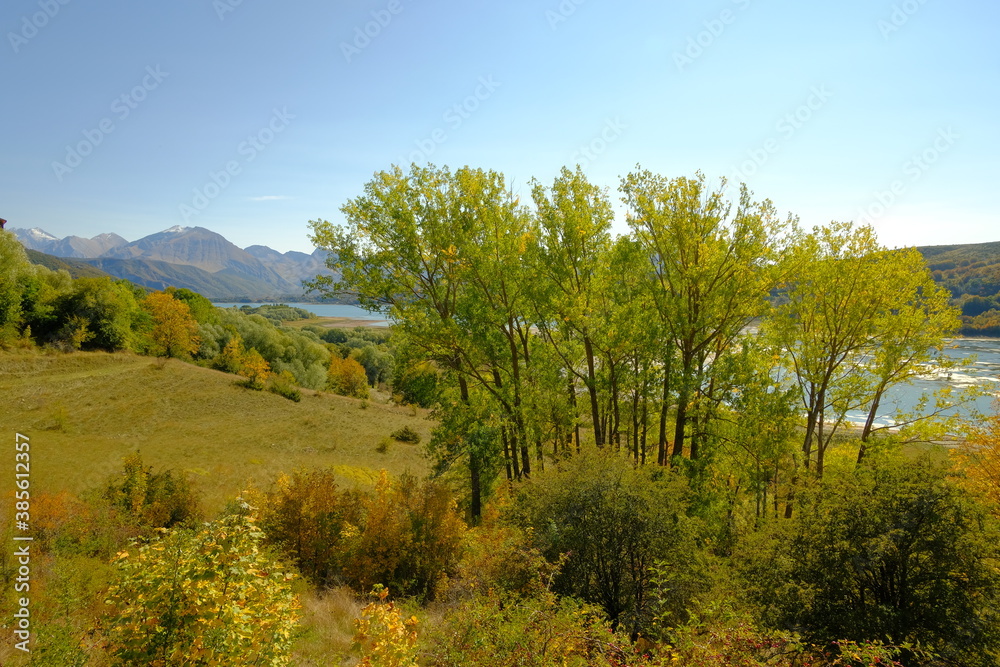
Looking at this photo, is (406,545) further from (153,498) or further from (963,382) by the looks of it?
(963,382)

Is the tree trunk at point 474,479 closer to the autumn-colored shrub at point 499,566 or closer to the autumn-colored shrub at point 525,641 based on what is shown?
the autumn-colored shrub at point 499,566

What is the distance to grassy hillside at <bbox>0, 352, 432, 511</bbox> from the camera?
22.7 m

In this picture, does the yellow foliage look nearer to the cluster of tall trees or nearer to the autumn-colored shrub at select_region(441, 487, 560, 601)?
the cluster of tall trees

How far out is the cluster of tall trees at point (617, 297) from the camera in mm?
13211

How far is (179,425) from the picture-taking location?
32781 mm

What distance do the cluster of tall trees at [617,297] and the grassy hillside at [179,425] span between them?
762cm

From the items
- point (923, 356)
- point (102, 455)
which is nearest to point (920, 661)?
point (923, 356)

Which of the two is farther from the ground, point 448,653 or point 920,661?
point 448,653

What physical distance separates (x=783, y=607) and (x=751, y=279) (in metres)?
8.43

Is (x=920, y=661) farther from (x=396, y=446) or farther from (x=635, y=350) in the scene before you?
(x=396, y=446)

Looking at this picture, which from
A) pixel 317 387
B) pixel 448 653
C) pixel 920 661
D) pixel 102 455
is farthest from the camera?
pixel 317 387

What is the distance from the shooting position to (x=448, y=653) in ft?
20.7

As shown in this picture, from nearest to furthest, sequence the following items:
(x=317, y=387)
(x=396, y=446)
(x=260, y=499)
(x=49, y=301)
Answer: (x=260, y=499) → (x=396, y=446) → (x=49, y=301) → (x=317, y=387)

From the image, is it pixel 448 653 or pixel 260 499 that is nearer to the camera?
pixel 448 653
